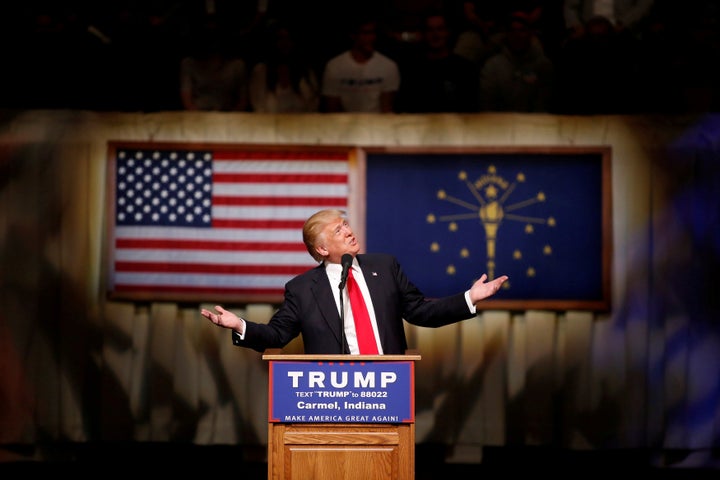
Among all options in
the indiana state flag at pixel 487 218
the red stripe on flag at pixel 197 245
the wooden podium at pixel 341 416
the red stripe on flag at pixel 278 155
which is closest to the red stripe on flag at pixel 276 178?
the red stripe on flag at pixel 278 155

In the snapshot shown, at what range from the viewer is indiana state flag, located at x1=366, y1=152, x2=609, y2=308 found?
6.58m

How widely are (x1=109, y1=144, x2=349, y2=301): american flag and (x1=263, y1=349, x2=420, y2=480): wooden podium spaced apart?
295 cm

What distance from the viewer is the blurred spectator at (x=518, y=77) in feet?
22.2

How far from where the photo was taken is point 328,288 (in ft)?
13.6

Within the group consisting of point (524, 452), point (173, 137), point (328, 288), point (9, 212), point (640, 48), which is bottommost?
point (524, 452)

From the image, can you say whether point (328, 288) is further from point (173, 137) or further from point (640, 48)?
point (640, 48)

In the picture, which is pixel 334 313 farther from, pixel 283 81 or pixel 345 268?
pixel 283 81

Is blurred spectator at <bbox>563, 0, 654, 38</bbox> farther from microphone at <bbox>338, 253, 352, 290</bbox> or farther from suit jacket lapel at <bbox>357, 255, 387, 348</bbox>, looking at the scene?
microphone at <bbox>338, 253, 352, 290</bbox>

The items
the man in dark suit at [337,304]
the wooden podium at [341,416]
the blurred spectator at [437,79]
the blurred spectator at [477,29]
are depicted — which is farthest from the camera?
the blurred spectator at [477,29]

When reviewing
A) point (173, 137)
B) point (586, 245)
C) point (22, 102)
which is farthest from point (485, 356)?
point (22, 102)

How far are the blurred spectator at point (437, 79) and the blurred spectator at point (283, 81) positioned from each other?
2.20 ft

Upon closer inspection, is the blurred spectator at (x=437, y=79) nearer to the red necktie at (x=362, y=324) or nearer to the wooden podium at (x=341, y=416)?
the red necktie at (x=362, y=324)

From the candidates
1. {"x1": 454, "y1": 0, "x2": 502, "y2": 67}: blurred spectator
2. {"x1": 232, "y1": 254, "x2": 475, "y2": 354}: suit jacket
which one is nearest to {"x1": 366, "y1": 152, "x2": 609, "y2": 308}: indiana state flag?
{"x1": 454, "y1": 0, "x2": 502, "y2": 67}: blurred spectator

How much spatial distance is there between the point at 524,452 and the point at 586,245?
1.52 meters
